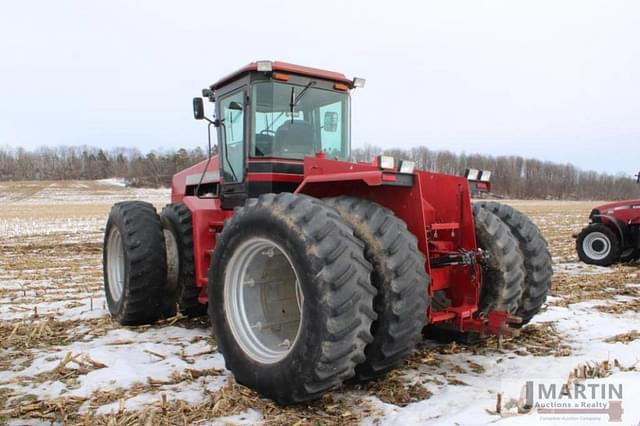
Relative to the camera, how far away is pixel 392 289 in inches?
136

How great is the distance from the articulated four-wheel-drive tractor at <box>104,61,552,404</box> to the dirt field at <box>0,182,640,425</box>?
0.82 ft

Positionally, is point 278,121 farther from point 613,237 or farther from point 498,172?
point 498,172

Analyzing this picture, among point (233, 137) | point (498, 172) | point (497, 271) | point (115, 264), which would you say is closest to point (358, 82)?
point (233, 137)

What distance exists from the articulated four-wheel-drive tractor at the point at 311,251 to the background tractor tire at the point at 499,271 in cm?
1

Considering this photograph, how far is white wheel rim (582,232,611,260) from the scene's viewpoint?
1159cm

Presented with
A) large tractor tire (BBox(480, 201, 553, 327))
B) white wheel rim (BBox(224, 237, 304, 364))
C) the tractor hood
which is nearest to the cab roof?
white wheel rim (BBox(224, 237, 304, 364))

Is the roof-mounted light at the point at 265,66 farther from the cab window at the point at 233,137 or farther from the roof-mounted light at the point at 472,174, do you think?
the roof-mounted light at the point at 472,174

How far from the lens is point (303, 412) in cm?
350

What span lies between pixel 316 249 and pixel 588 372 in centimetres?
240

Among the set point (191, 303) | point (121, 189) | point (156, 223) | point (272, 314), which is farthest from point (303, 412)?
point (121, 189)

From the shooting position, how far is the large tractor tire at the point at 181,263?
589cm

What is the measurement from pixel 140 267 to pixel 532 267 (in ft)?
13.7

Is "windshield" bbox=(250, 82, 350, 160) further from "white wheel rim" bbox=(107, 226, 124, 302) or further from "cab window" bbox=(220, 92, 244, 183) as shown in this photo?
"white wheel rim" bbox=(107, 226, 124, 302)

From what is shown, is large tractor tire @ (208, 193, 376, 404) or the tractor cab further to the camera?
the tractor cab
